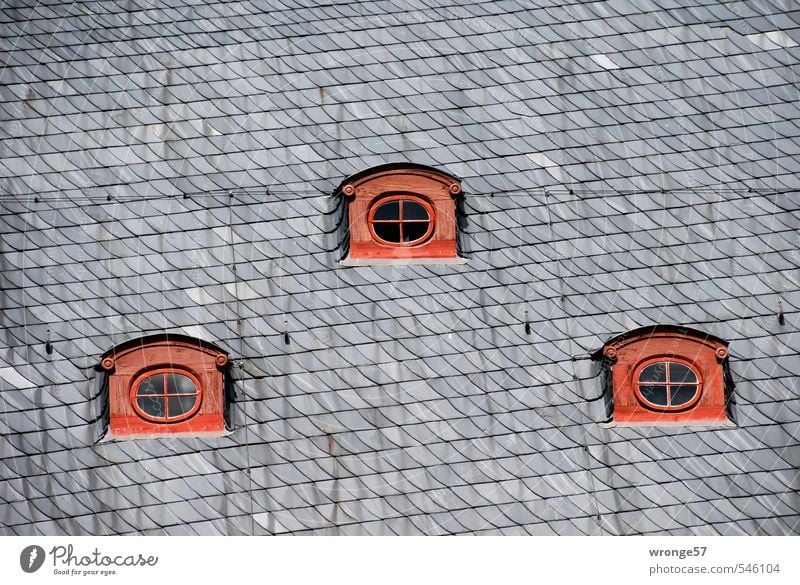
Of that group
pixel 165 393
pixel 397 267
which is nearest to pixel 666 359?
pixel 397 267

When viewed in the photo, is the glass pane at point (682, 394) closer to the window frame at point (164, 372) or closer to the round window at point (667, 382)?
the round window at point (667, 382)

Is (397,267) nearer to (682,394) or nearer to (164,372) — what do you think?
(164,372)

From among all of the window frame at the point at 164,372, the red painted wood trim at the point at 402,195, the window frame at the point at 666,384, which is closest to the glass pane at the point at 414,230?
the red painted wood trim at the point at 402,195

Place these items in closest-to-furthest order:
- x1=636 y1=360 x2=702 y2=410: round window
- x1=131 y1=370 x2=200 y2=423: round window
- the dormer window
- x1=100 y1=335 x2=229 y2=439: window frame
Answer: x1=100 y1=335 x2=229 y2=439: window frame, x1=131 y1=370 x2=200 y2=423: round window, x1=636 y1=360 x2=702 y2=410: round window, the dormer window

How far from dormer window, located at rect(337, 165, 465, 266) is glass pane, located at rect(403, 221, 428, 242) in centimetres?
3

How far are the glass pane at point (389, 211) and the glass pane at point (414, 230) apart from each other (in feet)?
0.49

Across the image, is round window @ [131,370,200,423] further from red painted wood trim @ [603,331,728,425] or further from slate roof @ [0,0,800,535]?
red painted wood trim @ [603,331,728,425]

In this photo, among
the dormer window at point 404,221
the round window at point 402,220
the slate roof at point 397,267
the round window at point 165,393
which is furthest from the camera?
the round window at point 402,220

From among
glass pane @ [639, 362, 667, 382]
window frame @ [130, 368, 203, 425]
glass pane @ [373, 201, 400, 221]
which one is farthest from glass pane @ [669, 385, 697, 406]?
window frame @ [130, 368, 203, 425]

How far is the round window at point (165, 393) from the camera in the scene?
73.4 ft

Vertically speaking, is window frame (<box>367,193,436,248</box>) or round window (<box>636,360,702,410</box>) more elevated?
window frame (<box>367,193,436,248</box>)

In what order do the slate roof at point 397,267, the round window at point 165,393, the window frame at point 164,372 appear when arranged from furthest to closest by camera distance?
the round window at point 165,393 → the window frame at point 164,372 → the slate roof at point 397,267

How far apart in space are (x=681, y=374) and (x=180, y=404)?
554 centimetres

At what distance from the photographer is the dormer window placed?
23.1 meters
